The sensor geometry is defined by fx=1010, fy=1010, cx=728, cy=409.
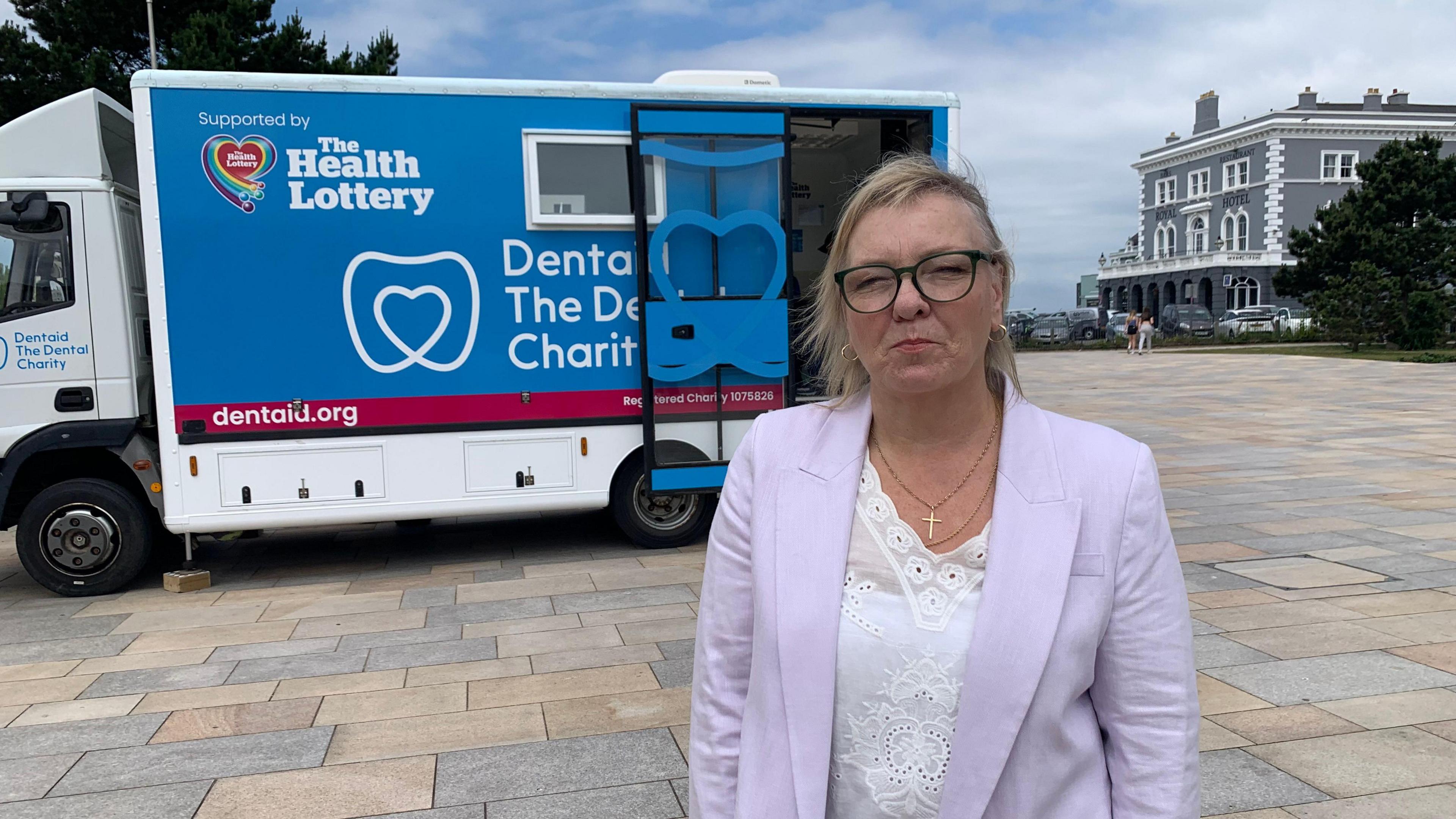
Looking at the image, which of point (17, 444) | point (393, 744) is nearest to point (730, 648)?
point (393, 744)

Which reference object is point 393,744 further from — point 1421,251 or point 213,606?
point 1421,251

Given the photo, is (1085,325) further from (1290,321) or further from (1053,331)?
(1290,321)

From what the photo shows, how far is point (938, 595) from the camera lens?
164cm

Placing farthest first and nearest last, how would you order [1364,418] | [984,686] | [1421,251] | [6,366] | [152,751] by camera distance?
[1421,251], [1364,418], [6,366], [152,751], [984,686]

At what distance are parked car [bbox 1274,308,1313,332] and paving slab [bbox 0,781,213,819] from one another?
41386 millimetres

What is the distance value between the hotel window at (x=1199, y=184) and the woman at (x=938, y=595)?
279 ft

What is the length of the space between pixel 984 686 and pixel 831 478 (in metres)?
0.42

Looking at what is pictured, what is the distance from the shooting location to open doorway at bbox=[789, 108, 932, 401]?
290 inches

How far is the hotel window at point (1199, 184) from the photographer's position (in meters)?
77.5

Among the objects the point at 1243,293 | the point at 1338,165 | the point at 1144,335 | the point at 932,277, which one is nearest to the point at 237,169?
the point at 932,277

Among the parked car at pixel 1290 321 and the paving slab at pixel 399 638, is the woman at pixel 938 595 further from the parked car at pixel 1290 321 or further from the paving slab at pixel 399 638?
the parked car at pixel 1290 321

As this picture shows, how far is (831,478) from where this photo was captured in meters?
1.73

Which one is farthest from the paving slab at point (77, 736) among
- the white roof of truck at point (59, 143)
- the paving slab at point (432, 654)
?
the white roof of truck at point (59, 143)

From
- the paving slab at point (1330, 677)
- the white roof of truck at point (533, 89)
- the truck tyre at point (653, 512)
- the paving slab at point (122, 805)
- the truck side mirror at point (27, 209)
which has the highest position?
the white roof of truck at point (533, 89)
